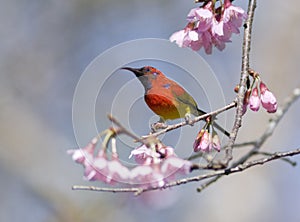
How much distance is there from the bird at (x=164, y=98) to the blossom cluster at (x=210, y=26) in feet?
0.49

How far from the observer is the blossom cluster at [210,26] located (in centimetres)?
117

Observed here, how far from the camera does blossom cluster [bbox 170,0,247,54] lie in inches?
46.2

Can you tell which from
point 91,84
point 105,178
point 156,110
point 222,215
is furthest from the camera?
point 222,215

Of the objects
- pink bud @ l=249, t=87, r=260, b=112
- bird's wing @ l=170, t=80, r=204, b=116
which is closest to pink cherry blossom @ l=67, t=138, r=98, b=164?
bird's wing @ l=170, t=80, r=204, b=116

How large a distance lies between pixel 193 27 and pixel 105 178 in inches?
17.4

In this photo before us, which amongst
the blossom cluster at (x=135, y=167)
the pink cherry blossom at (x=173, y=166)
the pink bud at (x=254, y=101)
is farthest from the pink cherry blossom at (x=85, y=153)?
the pink bud at (x=254, y=101)

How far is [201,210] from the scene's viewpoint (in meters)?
5.48

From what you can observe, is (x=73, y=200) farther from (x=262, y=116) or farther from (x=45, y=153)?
(x=262, y=116)

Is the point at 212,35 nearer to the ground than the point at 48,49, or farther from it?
nearer to the ground

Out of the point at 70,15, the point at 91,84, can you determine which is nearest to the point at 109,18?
the point at 70,15

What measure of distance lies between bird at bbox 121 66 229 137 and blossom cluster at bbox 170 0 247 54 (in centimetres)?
15

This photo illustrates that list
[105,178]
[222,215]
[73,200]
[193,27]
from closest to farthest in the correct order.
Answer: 1. [105,178]
2. [193,27]
3. [73,200]
4. [222,215]

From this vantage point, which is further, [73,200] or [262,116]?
[262,116]

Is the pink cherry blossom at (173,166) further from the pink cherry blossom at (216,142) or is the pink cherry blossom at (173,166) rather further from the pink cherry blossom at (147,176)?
the pink cherry blossom at (216,142)
